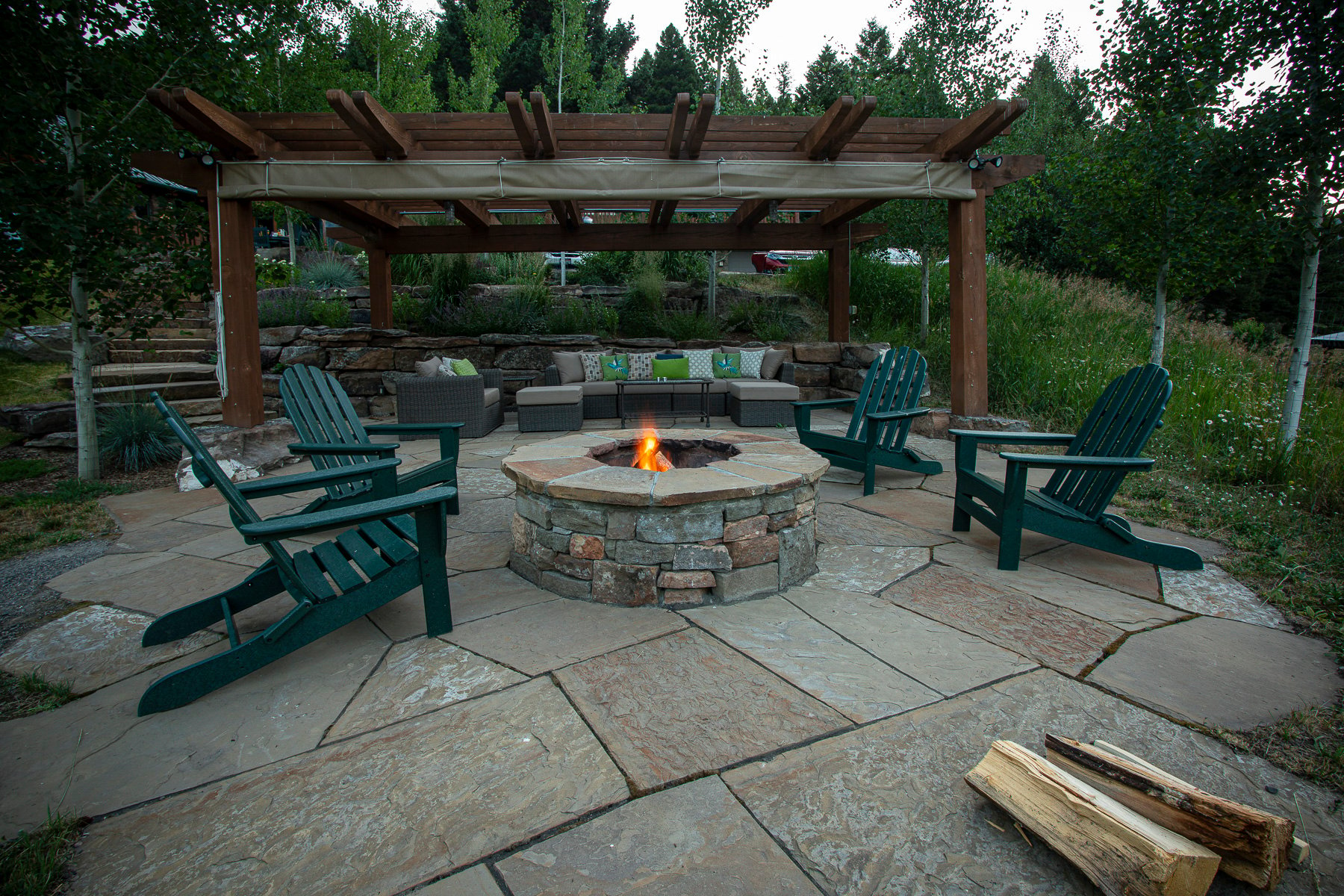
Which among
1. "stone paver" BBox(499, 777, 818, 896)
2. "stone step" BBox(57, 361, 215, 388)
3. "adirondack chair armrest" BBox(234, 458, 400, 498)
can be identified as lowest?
"stone paver" BBox(499, 777, 818, 896)

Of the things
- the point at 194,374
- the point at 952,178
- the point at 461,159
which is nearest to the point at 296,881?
the point at 461,159

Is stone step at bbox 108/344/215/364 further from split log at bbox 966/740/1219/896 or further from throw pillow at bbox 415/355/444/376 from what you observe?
split log at bbox 966/740/1219/896

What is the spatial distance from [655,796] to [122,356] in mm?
8991

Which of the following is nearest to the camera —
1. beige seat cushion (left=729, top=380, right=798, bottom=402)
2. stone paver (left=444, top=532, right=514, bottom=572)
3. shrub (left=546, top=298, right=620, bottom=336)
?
stone paver (left=444, top=532, right=514, bottom=572)

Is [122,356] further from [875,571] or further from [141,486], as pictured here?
[875,571]

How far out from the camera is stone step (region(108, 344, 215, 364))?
7.48 meters

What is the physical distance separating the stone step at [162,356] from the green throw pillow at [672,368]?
524 centimetres

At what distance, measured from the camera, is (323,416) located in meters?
3.18

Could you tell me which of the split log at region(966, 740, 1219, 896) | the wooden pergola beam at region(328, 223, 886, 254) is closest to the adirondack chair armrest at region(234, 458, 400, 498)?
the split log at region(966, 740, 1219, 896)

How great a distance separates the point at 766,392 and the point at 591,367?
209cm

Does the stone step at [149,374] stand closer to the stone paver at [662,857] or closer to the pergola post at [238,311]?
the pergola post at [238,311]

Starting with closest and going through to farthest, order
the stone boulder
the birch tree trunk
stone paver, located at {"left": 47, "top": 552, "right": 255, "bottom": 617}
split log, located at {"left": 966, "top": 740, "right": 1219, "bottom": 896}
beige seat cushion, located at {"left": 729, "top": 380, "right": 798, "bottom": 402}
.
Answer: split log, located at {"left": 966, "top": 740, "right": 1219, "bottom": 896} → stone paver, located at {"left": 47, "top": 552, "right": 255, "bottom": 617} → the birch tree trunk → the stone boulder → beige seat cushion, located at {"left": 729, "top": 380, "right": 798, "bottom": 402}

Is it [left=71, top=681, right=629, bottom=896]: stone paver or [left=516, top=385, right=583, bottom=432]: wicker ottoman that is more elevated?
[left=516, top=385, right=583, bottom=432]: wicker ottoman

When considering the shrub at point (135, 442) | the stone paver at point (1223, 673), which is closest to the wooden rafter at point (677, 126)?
the stone paver at point (1223, 673)
